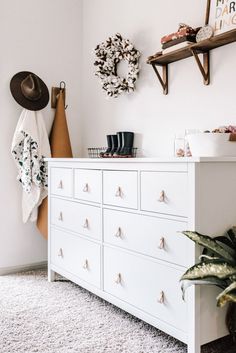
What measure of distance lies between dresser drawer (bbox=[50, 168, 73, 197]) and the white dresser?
16mm

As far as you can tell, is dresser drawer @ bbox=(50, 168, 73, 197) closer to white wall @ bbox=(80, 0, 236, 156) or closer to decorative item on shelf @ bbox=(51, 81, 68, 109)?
white wall @ bbox=(80, 0, 236, 156)

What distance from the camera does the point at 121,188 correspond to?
2100 millimetres

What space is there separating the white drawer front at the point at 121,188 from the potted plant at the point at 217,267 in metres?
0.50

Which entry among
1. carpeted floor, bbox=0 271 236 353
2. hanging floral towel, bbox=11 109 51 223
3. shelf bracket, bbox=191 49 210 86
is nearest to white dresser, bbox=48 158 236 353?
carpeted floor, bbox=0 271 236 353

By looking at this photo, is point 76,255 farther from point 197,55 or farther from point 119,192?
point 197,55

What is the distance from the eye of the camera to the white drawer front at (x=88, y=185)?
7.56 feet

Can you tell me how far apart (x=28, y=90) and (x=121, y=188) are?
149 centimetres

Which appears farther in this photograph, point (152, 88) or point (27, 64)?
point (27, 64)

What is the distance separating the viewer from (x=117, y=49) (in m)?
2.84

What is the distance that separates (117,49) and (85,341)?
2054 mm

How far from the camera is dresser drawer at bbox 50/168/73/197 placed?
103 inches

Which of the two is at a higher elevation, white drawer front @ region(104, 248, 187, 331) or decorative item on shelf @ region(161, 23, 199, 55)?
decorative item on shelf @ region(161, 23, 199, 55)

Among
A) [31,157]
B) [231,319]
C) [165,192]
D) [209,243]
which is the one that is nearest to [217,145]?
[165,192]

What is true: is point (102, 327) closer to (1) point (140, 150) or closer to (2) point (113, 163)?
(2) point (113, 163)
